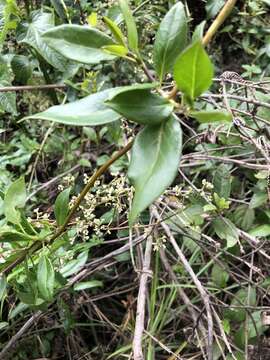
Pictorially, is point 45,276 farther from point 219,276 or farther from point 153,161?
point 219,276

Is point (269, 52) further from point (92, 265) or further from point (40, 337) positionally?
point (40, 337)

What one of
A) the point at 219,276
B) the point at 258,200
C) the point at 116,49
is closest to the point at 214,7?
the point at 258,200

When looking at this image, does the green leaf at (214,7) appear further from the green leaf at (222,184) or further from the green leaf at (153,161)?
the green leaf at (153,161)

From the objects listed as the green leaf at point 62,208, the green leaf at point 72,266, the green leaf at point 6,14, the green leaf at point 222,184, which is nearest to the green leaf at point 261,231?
the green leaf at point 222,184

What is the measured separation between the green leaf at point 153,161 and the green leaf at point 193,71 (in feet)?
0.14

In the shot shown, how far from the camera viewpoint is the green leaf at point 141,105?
50 centimetres

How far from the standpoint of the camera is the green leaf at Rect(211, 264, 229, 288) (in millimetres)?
1222

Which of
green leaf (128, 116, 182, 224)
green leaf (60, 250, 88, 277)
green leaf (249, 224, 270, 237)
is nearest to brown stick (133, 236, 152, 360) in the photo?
green leaf (60, 250, 88, 277)

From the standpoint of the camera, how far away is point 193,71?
477 millimetres

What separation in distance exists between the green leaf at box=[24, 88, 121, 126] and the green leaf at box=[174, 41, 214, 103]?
6cm

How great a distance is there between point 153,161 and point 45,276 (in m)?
0.38

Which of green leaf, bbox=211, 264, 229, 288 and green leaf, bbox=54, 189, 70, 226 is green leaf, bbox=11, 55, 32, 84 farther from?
green leaf, bbox=211, 264, 229, 288

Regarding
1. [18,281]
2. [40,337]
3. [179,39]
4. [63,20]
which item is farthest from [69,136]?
[179,39]

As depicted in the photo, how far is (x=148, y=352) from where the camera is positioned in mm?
1072
